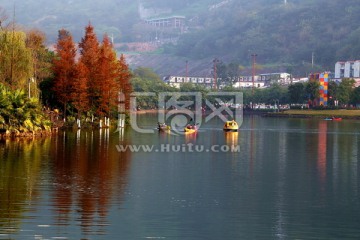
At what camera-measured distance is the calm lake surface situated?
2283 centimetres

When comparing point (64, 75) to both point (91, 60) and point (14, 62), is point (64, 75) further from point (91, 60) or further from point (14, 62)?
point (14, 62)

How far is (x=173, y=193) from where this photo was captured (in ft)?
97.5

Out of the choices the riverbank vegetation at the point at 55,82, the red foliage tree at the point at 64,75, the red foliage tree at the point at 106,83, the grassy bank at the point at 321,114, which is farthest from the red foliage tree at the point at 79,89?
the grassy bank at the point at 321,114

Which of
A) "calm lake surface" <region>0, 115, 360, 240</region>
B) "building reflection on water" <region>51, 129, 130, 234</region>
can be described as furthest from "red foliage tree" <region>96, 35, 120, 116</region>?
"calm lake surface" <region>0, 115, 360, 240</region>

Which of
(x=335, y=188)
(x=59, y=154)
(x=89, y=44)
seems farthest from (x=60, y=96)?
(x=335, y=188)

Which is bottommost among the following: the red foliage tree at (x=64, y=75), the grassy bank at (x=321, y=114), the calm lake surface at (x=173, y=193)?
the calm lake surface at (x=173, y=193)

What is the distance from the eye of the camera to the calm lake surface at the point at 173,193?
22831 millimetres

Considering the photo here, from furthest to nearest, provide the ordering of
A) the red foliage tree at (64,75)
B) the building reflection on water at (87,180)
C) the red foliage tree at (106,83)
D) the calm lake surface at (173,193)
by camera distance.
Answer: the red foliage tree at (106,83) → the red foliage tree at (64,75) → the building reflection on water at (87,180) → the calm lake surface at (173,193)

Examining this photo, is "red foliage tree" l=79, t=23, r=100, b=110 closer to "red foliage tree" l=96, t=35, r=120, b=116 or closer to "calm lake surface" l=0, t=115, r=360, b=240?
"red foliage tree" l=96, t=35, r=120, b=116

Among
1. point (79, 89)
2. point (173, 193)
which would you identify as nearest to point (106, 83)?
point (79, 89)

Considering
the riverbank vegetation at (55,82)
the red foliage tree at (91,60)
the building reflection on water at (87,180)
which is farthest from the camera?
the red foliage tree at (91,60)

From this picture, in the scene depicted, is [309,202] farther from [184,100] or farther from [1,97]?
[184,100]

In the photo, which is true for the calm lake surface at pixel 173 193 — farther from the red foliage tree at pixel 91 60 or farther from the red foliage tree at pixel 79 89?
the red foliage tree at pixel 91 60

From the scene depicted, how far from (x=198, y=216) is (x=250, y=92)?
169m
